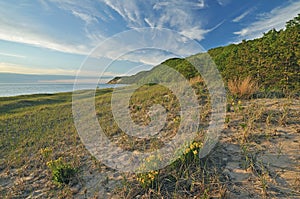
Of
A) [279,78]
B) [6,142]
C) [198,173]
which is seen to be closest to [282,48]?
[279,78]

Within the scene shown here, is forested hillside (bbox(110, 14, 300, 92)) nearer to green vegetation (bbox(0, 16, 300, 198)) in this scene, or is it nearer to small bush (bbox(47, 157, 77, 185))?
green vegetation (bbox(0, 16, 300, 198))

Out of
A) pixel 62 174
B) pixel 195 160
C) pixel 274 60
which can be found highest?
pixel 274 60

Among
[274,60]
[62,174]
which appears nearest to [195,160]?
[62,174]

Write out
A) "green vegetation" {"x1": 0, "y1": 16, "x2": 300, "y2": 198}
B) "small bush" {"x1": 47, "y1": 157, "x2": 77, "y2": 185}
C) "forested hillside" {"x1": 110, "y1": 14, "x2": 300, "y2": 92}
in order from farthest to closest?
"forested hillside" {"x1": 110, "y1": 14, "x2": 300, "y2": 92} < "small bush" {"x1": 47, "y1": 157, "x2": 77, "y2": 185} < "green vegetation" {"x1": 0, "y1": 16, "x2": 300, "y2": 198}

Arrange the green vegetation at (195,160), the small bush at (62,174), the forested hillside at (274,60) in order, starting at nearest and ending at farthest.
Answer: the green vegetation at (195,160)
the small bush at (62,174)
the forested hillside at (274,60)

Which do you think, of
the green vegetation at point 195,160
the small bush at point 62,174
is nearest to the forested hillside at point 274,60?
the green vegetation at point 195,160

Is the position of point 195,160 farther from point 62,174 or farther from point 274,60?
point 274,60

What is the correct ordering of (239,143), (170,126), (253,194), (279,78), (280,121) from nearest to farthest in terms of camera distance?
(253,194) → (239,143) → (280,121) → (170,126) → (279,78)

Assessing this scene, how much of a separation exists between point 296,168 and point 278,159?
294mm

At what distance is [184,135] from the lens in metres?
4.66

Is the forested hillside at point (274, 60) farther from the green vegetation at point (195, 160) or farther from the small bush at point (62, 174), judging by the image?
the small bush at point (62, 174)

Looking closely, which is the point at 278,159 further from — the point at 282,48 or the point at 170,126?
the point at 282,48

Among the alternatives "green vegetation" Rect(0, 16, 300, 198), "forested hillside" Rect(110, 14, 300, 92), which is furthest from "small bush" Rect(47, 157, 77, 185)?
"forested hillside" Rect(110, 14, 300, 92)

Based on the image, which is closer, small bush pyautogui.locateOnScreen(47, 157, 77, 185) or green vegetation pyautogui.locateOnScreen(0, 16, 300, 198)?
green vegetation pyautogui.locateOnScreen(0, 16, 300, 198)
